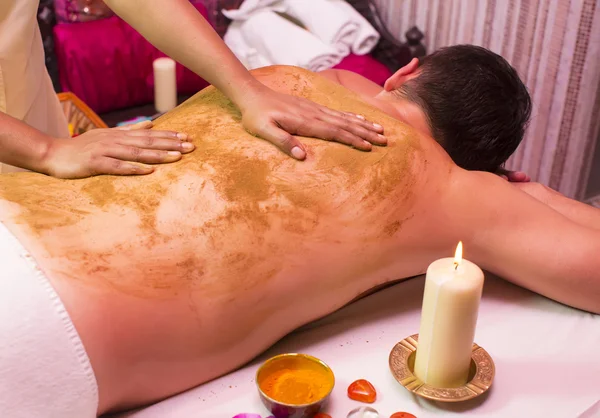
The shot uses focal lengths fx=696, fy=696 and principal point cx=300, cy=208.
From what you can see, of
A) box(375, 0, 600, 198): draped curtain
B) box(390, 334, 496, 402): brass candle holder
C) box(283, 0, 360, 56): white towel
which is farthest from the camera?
box(283, 0, 360, 56): white towel

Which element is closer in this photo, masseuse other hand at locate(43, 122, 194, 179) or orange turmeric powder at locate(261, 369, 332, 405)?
orange turmeric powder at locate(261, 369, 332, 405)

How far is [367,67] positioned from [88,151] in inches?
76.0

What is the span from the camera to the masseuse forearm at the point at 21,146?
1.20 meters

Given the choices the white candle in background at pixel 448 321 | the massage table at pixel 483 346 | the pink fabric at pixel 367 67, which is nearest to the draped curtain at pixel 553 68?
the pink fabric at pixel 367 67

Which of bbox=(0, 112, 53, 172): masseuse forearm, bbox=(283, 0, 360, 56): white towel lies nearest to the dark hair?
bbox=(0, 112, 53, 172): masseuse forearm

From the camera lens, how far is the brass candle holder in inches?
43.1

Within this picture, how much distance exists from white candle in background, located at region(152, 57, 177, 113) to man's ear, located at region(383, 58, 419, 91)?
1.60 meters

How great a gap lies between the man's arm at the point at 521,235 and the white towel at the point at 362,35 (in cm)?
187

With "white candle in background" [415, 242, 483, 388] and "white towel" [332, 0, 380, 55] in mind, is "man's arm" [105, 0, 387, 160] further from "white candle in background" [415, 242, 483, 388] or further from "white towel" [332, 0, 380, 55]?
"white towel" [332, 0, 380, 55]

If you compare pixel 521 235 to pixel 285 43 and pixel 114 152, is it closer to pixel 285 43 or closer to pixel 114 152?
pixel 114 152

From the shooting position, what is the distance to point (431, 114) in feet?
4.81

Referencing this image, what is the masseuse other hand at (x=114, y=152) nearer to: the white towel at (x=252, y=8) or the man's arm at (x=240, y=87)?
the man's arm at (x=240, y=87)

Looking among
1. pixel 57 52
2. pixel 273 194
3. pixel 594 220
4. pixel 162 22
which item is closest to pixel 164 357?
pixel 273 194

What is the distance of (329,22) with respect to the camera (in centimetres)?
302
